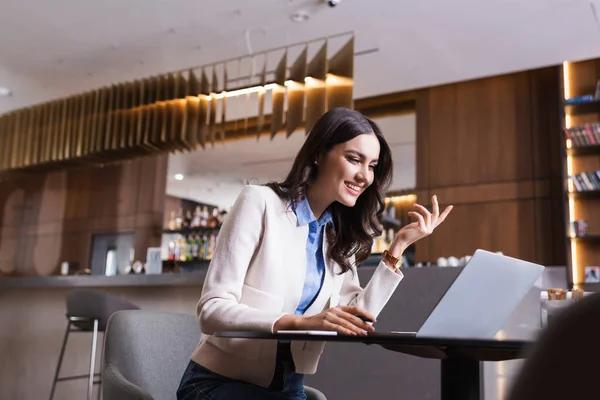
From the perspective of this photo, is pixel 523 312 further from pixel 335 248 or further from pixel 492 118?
pixel 492 118

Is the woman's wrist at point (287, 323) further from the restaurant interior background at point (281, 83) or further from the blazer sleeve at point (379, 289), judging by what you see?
the restaurant interior background at point (281, 83)

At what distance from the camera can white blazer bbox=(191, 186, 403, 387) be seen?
1.46 meters

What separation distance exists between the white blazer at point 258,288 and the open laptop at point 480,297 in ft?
1.18

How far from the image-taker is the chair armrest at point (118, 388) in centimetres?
143

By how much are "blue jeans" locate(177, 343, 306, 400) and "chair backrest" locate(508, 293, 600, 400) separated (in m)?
1.06

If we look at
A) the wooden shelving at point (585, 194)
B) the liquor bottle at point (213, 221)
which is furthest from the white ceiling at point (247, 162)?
the wooden shelving at point (585, 194)

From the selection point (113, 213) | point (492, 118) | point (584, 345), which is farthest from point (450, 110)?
point (584, 345)

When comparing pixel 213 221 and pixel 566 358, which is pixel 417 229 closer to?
pixel 566 358

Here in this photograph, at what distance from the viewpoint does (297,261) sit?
1.66 m

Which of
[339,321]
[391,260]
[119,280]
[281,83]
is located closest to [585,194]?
[281,83]

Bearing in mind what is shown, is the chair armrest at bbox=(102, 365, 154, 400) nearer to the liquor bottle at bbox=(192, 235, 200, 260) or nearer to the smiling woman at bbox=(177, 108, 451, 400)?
the smiling woman at bbox=(177, 108, 451, 400)

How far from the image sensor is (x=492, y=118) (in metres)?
6.57

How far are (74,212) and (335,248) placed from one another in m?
6.79

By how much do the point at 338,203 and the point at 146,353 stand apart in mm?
653
